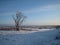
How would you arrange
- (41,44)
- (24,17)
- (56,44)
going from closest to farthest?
(56,44), (41,44), (24,17)

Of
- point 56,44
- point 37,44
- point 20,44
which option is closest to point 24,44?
point 20,44

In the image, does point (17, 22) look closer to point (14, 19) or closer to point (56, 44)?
point (14, 19)

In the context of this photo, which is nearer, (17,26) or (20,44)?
(20,44)

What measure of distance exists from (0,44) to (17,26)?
1648 centimetres

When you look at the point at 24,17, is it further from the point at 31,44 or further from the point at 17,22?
the point at 31,44

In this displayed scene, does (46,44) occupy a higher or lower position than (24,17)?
lower

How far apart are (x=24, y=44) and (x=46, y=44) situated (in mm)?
1576

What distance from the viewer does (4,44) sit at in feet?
24.2

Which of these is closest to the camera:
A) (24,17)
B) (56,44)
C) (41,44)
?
(56,44)

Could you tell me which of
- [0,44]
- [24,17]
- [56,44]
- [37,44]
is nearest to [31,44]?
[37,44]

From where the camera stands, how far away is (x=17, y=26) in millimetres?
23859

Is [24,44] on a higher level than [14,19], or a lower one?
lower

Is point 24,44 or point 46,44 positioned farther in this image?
point 24,44

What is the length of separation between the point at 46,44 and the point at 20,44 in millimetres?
1860
